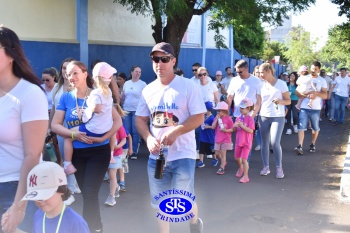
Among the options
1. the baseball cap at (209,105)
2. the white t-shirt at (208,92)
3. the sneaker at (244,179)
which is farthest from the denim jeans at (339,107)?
the sneaker at (244,179)

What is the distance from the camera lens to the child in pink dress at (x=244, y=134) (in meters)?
7.68

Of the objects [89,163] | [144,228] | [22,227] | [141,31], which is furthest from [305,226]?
[141,31]

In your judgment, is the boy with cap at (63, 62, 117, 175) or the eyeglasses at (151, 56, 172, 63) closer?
the eyeglasses at (151, 56, 172, 63)

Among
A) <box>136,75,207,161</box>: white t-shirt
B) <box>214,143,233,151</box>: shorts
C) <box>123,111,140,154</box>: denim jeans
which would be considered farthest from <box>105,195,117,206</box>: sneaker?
<box>123,111,140,154</box>: denim jeans

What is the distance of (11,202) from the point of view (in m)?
2.97

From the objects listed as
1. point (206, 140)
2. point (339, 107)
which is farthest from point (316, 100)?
point (339, 107)

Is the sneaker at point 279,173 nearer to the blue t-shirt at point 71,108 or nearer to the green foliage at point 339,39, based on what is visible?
the blue t-shirt at point 71,108

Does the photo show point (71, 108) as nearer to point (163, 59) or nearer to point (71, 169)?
point (71, 169)

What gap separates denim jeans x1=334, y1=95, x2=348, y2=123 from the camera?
1605 cm

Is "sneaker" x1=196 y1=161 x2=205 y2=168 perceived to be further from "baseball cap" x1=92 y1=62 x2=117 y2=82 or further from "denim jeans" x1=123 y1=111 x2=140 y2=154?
"baseball cap" x1=92 y1=62 x2=117 y2=82

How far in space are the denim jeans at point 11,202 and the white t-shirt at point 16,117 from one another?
0.04m

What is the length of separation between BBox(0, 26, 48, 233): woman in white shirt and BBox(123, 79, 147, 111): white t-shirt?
682 cm

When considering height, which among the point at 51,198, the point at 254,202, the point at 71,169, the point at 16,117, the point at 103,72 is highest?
the point at 103,72

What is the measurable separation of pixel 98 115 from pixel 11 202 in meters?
1.98
